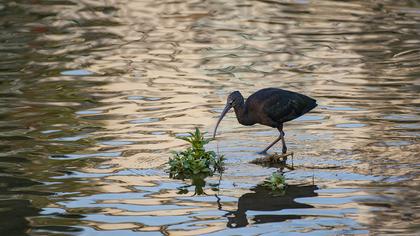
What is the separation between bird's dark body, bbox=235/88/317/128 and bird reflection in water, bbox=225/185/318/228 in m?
1.71

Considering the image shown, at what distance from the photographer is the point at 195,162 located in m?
11.6

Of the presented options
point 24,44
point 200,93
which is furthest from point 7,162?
point 24,44

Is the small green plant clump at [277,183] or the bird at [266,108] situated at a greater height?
the bird at [266,108]

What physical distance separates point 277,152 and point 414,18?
9.84 m

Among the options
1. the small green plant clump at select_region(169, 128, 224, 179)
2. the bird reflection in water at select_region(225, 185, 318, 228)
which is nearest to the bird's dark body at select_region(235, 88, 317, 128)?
the small green plant clump at select_region(169, 128, 224, 179)

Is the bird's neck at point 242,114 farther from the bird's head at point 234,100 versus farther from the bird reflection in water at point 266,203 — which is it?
the bird reflection in water at point 266,203

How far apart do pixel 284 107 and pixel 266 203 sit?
2.44 metres

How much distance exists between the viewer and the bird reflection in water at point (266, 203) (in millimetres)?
10000

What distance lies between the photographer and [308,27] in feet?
69.4

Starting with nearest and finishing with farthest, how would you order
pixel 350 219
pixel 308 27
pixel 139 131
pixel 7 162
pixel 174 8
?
pixel 350 219 → pixel 7 162 → pixel 139 131 → pixel 308 27 → pixel 174 8

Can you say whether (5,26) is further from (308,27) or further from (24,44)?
(308,27)

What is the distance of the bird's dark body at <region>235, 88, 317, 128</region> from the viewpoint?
41.6ft

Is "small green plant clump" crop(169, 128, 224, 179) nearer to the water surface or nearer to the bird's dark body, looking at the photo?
the water surface

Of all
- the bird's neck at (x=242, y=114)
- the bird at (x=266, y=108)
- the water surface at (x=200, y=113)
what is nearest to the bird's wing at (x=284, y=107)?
the bird at (x=266, y=108)
